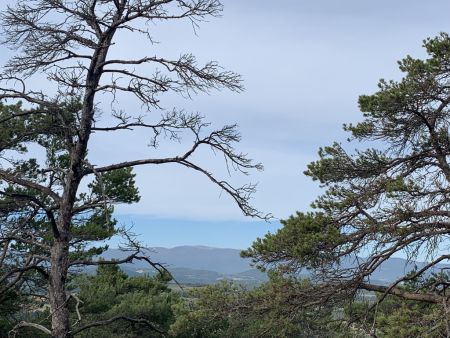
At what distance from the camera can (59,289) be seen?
5.97 m

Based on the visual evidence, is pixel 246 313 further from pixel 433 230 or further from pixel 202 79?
pixel 202 79

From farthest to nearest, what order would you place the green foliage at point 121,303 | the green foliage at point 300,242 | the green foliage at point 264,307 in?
1. the green foliage at point 121,303
2. the green foliage at point 264,307
3. the green foliage at point 300,242

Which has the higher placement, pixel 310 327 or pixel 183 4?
pixel 183 4

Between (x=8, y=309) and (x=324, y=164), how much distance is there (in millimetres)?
9198

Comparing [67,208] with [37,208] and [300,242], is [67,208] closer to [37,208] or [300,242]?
[37,208]

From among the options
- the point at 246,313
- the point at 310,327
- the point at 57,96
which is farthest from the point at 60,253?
the point at 310,327

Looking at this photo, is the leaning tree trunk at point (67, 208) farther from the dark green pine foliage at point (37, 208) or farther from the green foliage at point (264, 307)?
the green foliage at point (264, 307)

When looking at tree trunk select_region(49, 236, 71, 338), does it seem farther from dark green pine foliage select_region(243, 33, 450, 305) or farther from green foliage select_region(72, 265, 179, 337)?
green foliage select_region(72, 265, 179, 337)

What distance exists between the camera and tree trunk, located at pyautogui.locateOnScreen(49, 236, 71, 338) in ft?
19.3

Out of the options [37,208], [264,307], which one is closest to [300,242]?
[264,307]

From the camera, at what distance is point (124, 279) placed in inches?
1203

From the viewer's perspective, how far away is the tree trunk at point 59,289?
19.3 ft

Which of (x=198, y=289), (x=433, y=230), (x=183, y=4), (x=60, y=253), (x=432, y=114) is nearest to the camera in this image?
(x=60, y=253)

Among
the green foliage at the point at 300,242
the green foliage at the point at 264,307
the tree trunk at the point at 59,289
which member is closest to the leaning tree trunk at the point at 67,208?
the tree trunk at the point at 59,289
